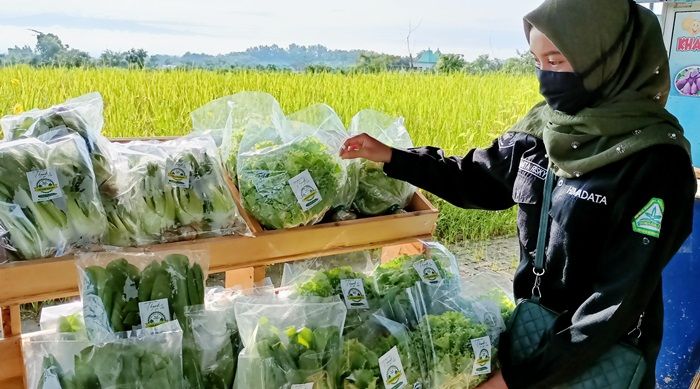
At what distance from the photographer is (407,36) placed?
3.22m

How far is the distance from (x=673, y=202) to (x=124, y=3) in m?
1.99

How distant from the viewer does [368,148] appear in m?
1.62

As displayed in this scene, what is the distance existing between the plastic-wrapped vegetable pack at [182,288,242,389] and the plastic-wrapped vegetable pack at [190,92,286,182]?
0.45m

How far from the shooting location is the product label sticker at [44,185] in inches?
49.8

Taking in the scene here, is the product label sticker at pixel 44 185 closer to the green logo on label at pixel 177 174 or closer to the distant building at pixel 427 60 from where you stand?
the green logo on label at pixel 177 174

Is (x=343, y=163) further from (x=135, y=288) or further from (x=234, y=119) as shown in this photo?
(x=135, y=288)

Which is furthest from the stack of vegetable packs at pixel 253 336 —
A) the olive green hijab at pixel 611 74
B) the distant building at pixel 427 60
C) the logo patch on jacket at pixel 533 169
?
the distant building at pixel 427 60

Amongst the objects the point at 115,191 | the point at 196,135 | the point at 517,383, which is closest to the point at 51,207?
the point at 115,191

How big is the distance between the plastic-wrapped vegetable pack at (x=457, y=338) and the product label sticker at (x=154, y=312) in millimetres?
553

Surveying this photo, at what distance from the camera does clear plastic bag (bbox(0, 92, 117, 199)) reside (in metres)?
1.41

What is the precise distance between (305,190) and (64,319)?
609 millimetres

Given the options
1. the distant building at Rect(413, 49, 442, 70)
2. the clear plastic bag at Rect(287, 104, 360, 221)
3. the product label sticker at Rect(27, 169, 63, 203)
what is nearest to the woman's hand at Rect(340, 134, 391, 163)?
the clear plastic bag at Rect(287, 104, 360, 221)

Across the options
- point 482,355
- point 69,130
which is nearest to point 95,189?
point 69,130

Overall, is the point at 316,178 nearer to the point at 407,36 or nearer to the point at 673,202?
the point at 673,202
